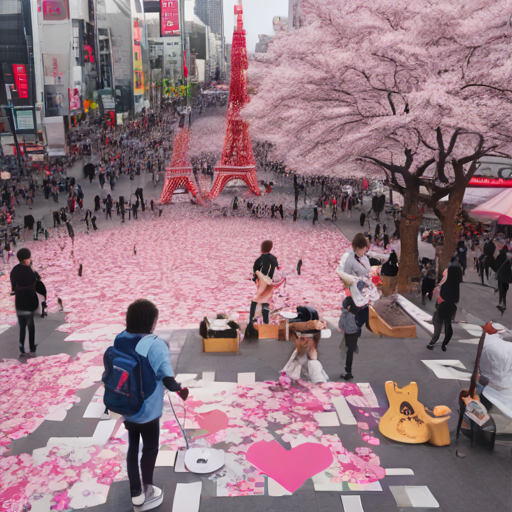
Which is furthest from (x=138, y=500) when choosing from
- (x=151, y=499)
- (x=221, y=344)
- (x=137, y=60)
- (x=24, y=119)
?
(x=137, y=60)

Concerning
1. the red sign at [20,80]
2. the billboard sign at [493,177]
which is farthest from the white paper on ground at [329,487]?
the red sign at [20,80]

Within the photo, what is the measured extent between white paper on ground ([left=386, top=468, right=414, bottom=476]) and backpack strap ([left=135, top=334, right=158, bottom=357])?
7.67 feet

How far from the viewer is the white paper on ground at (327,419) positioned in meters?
4.95

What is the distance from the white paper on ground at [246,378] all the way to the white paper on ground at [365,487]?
217 cm

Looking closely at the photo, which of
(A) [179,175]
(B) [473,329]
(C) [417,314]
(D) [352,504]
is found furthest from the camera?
(A) [179,175]

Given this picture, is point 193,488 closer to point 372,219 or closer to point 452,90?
point 452,90

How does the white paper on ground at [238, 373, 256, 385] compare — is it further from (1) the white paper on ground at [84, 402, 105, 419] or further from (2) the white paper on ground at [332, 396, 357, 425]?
(1) the white paper on ground at [84, 402, 105, 419]

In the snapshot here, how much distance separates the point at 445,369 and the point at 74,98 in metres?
36.4

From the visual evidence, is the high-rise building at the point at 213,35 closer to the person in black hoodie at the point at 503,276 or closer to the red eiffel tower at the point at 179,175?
the red eiffel tower at the point at 179,175

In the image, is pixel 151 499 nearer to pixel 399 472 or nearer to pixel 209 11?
pixel 399 472

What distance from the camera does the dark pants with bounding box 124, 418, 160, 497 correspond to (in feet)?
11.4

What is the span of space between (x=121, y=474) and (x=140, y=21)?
56.2 m

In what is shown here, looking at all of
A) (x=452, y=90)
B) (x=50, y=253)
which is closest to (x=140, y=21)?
(x=50, y=253)

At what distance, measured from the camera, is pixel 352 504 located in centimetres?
377
